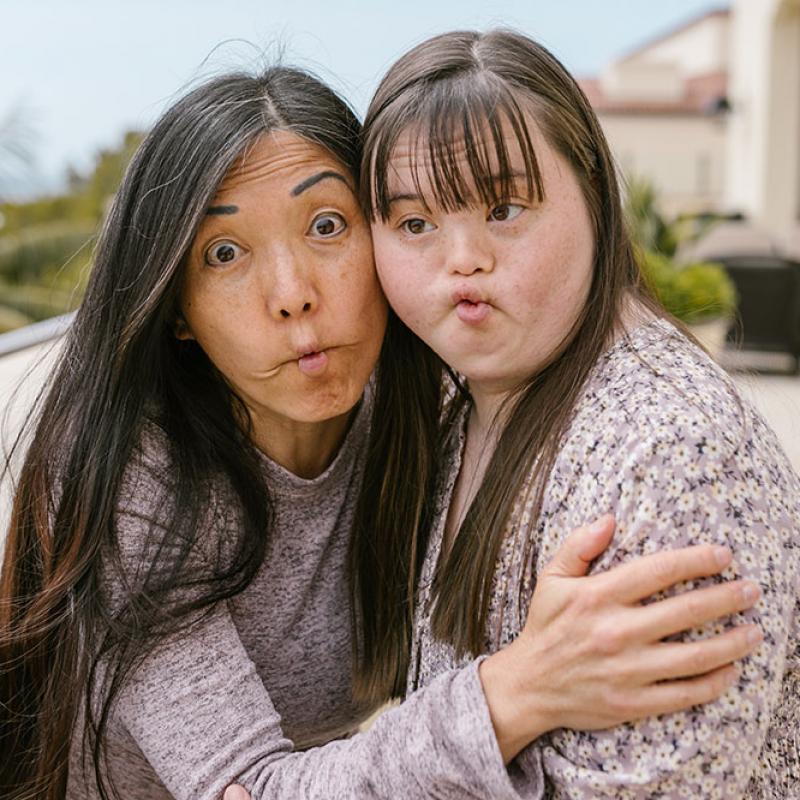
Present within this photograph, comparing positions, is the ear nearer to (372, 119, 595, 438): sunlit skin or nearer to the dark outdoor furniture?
(372, 119, 595, 438): sunlit skin

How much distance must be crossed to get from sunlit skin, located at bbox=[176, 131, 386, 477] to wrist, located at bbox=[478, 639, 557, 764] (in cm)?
45

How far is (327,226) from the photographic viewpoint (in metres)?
1.33

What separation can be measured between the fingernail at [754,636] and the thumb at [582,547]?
0.51 feet

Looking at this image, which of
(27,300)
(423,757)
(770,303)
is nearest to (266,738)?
(423,757)

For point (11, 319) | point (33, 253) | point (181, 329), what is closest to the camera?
point (181, 329)

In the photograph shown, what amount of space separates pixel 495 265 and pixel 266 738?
0.64 metres

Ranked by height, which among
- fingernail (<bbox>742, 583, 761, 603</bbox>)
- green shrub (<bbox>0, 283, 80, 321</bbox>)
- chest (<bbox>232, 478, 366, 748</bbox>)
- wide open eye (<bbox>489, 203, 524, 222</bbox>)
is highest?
wide open eye (<bbox>489, 203, 524, 222</bbox>)

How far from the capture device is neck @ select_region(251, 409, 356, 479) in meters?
1.56

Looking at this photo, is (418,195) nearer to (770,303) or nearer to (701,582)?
(701,582)

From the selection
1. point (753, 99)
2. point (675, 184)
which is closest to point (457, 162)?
point (753, 99)

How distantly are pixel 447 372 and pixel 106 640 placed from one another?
0.61 meters

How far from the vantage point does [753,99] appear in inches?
614

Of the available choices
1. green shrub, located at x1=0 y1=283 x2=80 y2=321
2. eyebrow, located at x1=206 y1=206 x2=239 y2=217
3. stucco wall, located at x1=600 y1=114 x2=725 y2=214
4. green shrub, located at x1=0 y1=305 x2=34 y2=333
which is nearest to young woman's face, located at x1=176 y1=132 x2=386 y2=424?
eyebrow, located at x1=206 y1=206 x2=239 y2=217

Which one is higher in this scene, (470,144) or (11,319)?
(470,144)
